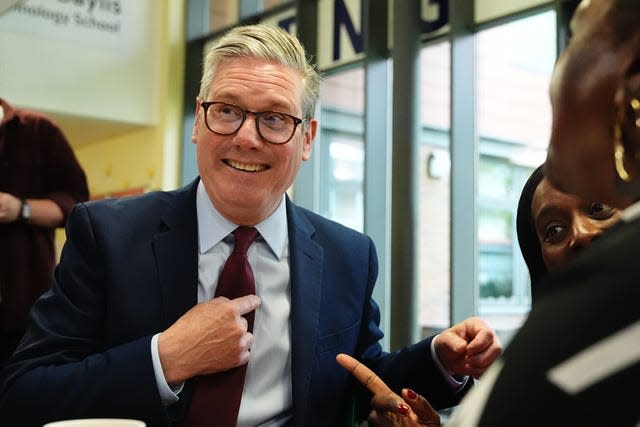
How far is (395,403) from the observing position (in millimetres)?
1253

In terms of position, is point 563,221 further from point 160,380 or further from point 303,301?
point 160,380

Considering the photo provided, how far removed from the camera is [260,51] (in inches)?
65.4

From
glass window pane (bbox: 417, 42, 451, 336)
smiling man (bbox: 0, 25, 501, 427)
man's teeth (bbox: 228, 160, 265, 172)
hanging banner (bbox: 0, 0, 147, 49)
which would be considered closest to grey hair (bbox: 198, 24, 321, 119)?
smiling man (bbox: 0, 25, 501, 427)

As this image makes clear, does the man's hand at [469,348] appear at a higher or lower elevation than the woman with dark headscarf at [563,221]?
lower

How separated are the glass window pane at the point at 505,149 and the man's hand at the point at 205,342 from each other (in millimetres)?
4855

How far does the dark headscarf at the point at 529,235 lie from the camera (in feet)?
4.50

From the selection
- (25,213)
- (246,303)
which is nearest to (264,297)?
A: (246,303)

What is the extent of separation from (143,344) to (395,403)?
46cm

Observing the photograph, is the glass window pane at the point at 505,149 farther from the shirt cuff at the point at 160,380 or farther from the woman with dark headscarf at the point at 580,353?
the woman with dark headscarf at the point at 580,353

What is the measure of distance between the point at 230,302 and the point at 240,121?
47 cm

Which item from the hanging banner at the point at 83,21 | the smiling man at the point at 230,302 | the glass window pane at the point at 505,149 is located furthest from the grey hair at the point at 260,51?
the glass window pane at the point at 505,149

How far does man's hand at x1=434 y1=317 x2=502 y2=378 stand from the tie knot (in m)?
0.46

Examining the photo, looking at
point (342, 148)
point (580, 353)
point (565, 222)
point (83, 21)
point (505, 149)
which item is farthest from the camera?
point (505, 149)

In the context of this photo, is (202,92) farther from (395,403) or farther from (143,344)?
(395,403)
